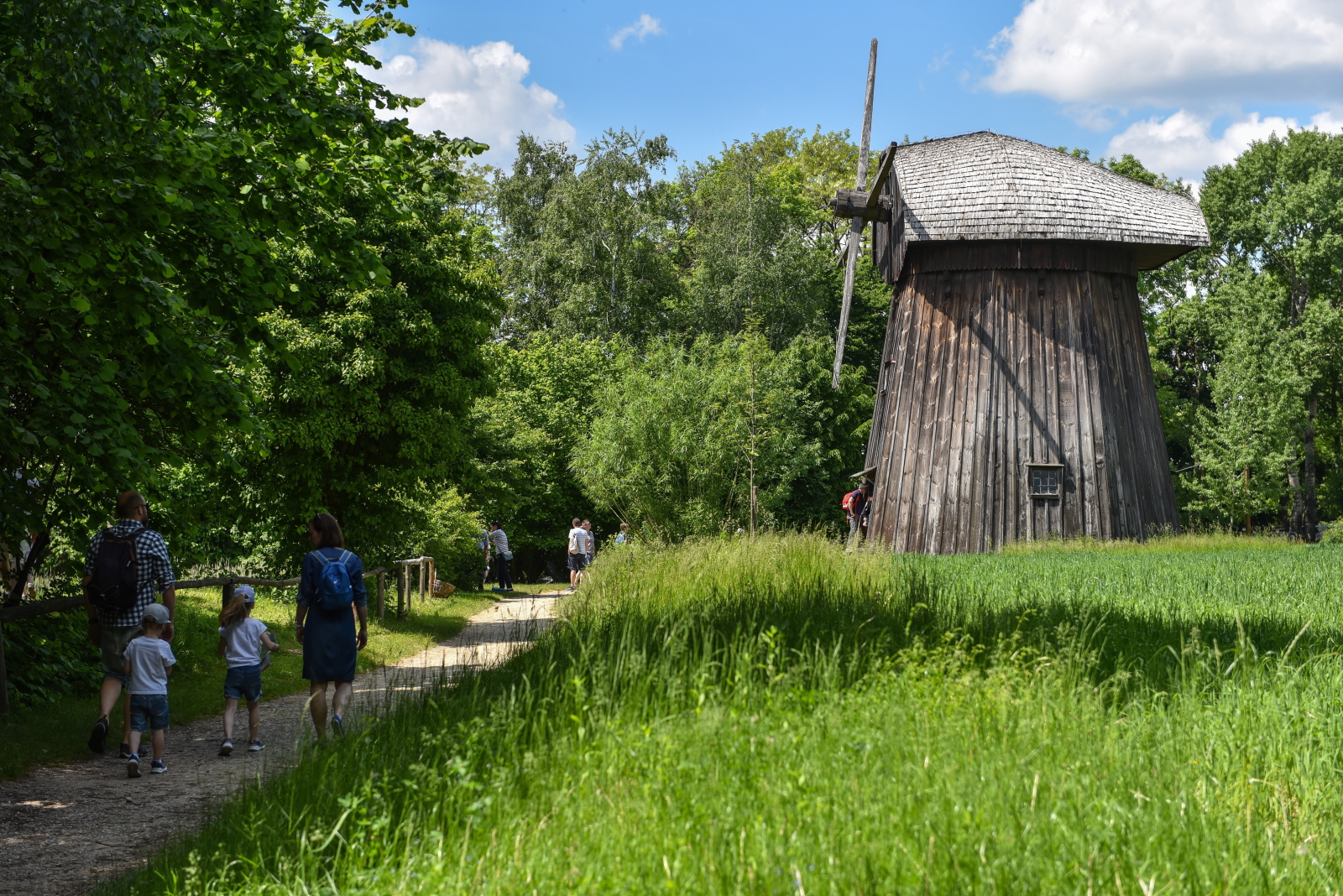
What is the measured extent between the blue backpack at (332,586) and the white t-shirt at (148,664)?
110 cm

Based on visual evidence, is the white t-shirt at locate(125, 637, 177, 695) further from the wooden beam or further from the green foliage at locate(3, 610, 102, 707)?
the wooden beam

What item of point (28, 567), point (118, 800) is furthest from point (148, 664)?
point (28, 567)

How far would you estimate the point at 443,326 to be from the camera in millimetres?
15328

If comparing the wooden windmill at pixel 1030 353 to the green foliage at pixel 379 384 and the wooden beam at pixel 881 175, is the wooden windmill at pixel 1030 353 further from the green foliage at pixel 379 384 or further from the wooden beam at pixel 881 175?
the green foliage at pixel 379 384

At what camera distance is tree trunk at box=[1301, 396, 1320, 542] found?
40.5 metres

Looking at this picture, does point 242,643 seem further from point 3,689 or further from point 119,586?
point 3,689

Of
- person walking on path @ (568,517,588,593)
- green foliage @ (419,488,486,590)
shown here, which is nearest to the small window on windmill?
person walking on path @ (568,517,588,593)

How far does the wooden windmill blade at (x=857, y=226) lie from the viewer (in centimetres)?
2481

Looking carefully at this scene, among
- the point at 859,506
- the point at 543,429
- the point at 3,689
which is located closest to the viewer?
the point at 3,689

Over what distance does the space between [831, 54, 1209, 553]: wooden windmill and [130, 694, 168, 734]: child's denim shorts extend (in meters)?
14.9

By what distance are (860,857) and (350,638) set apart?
16.3 feet

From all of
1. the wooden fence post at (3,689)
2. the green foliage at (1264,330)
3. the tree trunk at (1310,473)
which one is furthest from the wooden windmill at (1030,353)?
the tree trunk at (1310,473)

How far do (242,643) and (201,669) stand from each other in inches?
141

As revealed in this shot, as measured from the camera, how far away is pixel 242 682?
26.1 ft
